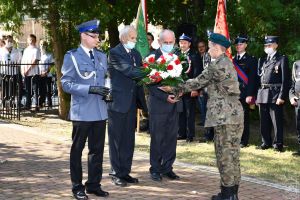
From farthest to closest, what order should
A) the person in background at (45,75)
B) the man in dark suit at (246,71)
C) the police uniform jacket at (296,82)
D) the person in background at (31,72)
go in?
the person in background at (45,75) < the person in background at (31,72) < the man in dark suit at (246,71) < the police uniform jacket at (296,82)

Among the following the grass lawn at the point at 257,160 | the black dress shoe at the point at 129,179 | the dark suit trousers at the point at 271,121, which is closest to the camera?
the black dress shoe at the point at 129,179

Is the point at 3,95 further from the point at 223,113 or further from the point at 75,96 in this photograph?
the point at 223,113

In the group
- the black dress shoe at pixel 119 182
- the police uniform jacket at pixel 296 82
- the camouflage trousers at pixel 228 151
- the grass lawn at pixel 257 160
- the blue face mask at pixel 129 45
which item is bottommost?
the black dress shoe at pixel 119 182

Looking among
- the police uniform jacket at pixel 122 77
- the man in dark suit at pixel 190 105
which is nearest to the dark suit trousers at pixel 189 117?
the man in dark suit at pixel 190 105

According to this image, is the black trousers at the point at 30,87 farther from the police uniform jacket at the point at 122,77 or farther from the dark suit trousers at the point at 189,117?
the police uniform jacket at the point at 122,77

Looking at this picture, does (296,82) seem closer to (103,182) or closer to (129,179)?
(129,179)

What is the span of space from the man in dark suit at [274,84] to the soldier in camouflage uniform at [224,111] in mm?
3366

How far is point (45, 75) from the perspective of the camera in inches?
607

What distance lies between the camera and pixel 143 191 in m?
7.03

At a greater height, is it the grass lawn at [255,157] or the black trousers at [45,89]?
the black trousers at [45,89]

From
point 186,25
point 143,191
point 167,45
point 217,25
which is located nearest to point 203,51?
point 217,25

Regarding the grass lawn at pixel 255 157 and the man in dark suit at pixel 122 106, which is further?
the grass lawn at pixel 255 157

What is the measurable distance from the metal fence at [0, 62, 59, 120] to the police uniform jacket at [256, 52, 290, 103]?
22.7ft

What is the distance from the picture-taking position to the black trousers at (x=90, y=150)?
21.3ft
